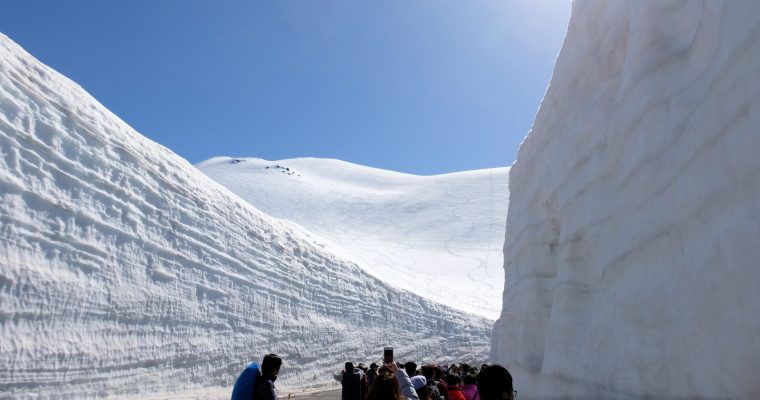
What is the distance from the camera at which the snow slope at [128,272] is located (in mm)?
10938

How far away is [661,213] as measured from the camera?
4598mm

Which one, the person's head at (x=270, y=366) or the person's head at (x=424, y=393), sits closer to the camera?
the person's head at (x=270, y=366)

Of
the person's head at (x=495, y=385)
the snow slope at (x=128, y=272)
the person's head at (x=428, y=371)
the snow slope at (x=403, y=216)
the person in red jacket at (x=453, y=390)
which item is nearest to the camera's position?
the person's head at (x=495, y=385)

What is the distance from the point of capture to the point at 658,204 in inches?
184

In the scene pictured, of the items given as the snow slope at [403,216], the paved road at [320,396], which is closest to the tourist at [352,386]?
the paved road at [320,396]

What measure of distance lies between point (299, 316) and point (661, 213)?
14.8 metres

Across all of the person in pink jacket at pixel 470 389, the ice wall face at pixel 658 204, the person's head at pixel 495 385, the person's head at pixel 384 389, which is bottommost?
the person in pink jacket at pixel 470 389

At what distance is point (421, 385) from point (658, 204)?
2.39 m

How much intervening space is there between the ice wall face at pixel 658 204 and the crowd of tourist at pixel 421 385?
1261 mm

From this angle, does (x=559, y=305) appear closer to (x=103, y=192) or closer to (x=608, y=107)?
(x=608, y=107)

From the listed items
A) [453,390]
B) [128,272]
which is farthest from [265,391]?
[128,272]

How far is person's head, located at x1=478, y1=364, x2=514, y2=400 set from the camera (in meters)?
2.60

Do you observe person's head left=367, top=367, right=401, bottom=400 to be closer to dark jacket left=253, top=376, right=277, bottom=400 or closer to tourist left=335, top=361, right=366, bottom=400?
Result: dark jacket left=253, top=376, right=277, bottom=400

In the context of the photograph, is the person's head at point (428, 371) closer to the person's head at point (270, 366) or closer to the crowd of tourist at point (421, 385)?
the crowd of tourist at point (421, 385)
